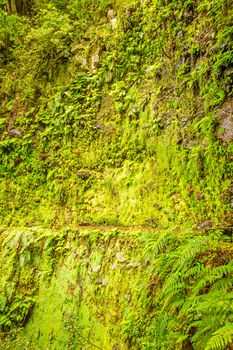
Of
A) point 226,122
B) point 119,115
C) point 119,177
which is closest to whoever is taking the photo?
point 226,122

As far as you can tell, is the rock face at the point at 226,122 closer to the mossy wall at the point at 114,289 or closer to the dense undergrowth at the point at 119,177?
the dense undergrowth at the point at 119,177

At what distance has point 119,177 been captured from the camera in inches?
245

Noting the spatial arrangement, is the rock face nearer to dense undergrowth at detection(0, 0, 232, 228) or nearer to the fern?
dense undergrowth at detection(0, 0, 232, 228)

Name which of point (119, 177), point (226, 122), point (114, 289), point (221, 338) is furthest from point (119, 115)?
point (221, 338)

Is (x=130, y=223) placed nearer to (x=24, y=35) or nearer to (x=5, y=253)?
(x=5, y=253)

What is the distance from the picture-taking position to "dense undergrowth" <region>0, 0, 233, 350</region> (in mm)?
3980

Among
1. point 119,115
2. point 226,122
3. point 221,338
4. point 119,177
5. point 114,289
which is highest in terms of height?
point 119,115

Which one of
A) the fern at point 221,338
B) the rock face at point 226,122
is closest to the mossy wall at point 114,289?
the fern at point 221,338

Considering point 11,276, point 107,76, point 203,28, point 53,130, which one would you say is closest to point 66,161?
point 53,130

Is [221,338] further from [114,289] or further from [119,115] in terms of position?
[119,115]

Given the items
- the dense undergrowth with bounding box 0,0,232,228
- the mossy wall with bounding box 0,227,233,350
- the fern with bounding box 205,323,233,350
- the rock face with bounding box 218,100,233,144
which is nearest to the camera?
the fern with bounding box 205,323,233,350

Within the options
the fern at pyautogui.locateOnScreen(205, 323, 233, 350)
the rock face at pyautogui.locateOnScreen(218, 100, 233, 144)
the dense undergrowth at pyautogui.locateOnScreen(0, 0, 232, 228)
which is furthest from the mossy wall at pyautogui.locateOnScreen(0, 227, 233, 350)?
the rock face at pyautogui.locateOnScreen(218, 100, 233, 144)

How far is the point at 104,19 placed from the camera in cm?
795

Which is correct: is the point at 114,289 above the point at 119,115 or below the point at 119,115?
below
